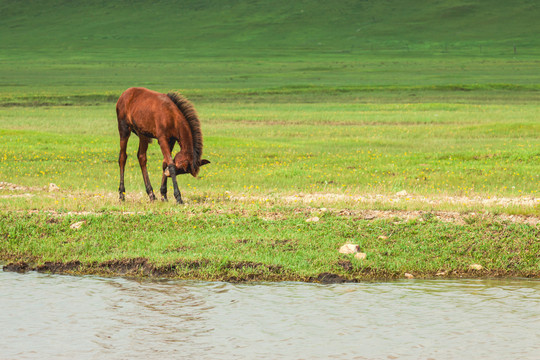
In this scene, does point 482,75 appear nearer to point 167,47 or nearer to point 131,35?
point 167,47

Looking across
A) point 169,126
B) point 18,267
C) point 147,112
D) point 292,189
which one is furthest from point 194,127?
point 18,267

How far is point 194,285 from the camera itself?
36.4 feet

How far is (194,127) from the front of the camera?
51.9 feet

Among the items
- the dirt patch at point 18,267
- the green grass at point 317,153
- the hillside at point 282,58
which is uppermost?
the dirt patch at point 18,267

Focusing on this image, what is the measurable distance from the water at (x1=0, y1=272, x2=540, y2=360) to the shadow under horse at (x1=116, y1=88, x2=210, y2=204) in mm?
4544

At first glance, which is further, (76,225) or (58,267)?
(76,225)

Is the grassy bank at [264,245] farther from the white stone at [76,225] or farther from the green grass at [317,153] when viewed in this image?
the green grass at [317,153]

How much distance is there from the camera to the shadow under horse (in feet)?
51.4

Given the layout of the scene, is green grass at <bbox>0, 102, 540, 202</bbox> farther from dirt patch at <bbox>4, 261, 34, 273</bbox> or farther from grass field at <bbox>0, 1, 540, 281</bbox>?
dirt patch at <bbox>4, 261, 34, 273</bbox>

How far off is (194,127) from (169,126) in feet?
1.72

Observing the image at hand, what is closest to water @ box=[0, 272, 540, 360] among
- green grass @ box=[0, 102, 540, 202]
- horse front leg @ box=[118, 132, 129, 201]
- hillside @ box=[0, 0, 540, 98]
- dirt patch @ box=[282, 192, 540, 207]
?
dirt patch @ box=[282, 192, 540, 207]

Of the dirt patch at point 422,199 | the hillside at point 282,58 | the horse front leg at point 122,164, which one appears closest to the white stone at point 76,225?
the horse front leg at point 122,164

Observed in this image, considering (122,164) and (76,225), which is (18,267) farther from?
(122,164)

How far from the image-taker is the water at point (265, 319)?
8.38m
